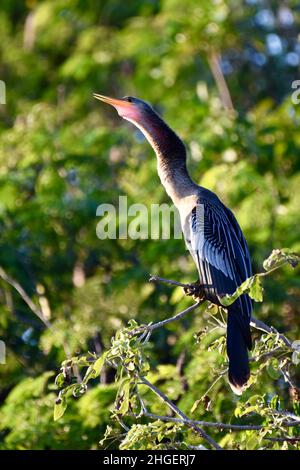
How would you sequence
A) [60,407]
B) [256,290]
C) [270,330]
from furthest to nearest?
1. [270,330]
2. [60,407]
3. [256,290]

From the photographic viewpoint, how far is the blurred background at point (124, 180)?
6.39m

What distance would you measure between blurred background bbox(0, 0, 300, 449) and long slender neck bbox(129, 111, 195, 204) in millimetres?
812

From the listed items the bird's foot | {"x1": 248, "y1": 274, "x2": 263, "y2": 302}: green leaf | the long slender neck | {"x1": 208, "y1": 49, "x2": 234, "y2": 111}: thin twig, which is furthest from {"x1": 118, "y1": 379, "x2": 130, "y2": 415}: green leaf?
{"x1": 208, "y1": 49, "x2": 234, "y2": 111}: thin twig

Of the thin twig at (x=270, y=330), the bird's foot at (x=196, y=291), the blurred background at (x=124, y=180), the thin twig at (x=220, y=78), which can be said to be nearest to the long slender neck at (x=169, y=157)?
the bird's foot at (x=196, y=291)

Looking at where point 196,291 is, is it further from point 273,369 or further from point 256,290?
point 256,290

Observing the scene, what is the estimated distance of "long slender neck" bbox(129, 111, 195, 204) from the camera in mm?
5703

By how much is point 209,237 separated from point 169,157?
63 cm

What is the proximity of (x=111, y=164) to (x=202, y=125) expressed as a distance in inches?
38.7

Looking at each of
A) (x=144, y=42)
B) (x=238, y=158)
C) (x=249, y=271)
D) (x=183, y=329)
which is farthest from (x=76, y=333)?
(x=144, y=42)

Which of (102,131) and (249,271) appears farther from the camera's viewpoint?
(102,131)

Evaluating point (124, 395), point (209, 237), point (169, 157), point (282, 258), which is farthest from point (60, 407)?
point (169, 157)

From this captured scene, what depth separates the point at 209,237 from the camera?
17.8 feet

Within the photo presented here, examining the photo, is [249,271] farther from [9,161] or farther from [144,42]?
[144,42]

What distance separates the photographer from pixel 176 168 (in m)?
5.77
